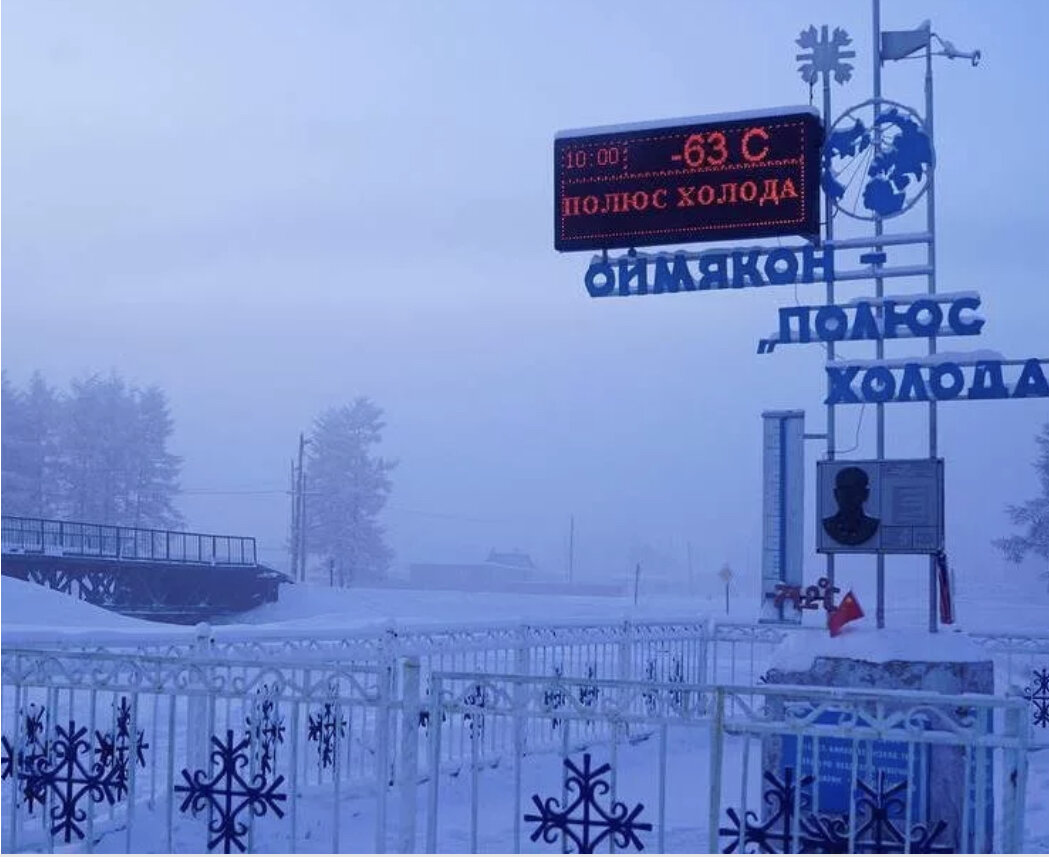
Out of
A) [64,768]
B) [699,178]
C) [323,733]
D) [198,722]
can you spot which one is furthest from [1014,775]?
[699,178]

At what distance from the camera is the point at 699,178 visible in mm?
11523

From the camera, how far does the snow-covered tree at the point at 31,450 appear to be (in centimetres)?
5944

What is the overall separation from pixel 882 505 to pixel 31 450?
57.4 m

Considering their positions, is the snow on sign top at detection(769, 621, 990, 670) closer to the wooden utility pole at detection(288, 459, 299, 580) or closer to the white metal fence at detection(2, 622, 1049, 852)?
the white metal fence at detection(2, 622, 1049, 852)

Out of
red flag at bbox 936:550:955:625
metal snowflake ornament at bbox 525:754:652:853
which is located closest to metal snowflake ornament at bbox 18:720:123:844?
metal snowflake ornament at bbox 525:754:652:853

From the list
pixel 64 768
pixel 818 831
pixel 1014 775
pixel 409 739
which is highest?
pixel 1014 775

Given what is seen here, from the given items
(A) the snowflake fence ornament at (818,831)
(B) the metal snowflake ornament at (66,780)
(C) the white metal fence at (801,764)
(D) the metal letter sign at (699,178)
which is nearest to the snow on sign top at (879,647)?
(C) the white metal fence at (801,764)

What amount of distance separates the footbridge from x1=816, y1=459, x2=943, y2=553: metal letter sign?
102 feet

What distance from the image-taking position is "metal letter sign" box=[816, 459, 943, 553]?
10703mm

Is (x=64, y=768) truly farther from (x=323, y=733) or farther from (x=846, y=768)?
(x=846, y=768)

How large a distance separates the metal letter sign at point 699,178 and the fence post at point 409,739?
19.3 feet

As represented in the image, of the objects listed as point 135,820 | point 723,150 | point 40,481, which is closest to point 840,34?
point 723,150

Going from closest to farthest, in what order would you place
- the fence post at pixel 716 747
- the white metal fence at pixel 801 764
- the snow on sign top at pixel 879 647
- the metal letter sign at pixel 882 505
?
the white metal fence at pixel 801 764 → the fence post at pixel 716 747 → the snow on sign top at pixel 879 647 → the metal letter sign at pixel 882 505

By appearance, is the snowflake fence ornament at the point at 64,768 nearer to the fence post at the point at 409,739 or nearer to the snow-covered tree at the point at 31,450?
the fence post at the point at 409,739
